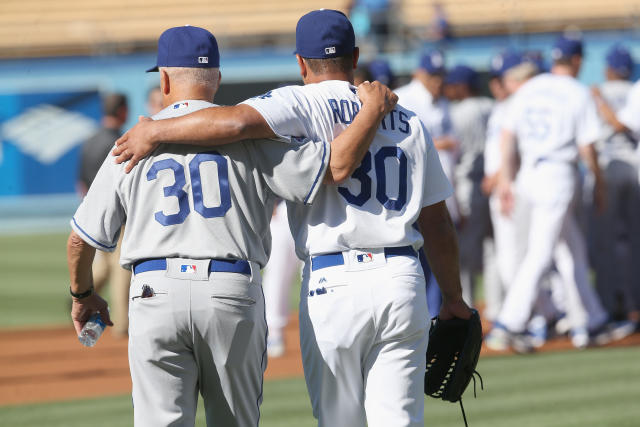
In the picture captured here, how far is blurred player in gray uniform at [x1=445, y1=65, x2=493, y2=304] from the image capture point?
29.6ft

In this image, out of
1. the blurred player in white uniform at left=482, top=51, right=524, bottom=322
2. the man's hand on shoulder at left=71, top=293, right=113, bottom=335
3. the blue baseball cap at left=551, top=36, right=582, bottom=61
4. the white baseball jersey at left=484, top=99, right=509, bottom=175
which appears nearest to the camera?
the man's hand on shoulder at left=71, top=293, right=113, bottom=335

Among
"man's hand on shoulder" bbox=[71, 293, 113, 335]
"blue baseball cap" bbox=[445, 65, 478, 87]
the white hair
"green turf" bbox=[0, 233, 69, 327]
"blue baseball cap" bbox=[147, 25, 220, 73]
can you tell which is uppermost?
"blue baseball cap" bbox=[147, 25, 220, 73]

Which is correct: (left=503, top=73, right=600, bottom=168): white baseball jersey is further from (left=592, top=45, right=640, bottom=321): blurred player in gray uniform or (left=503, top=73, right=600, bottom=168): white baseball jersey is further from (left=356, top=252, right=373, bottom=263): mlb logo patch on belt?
(left=356, top=252, right=373, bottom=263): mlb logo patch on belt

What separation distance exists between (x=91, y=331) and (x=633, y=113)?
604 cm

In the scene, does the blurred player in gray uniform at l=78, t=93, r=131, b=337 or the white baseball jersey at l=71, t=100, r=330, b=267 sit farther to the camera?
the blurred player in gray uniform at l=78, t=93, r=131, b=337

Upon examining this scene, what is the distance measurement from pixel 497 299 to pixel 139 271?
5.94 metres

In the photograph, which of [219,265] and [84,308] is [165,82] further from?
[84,308]

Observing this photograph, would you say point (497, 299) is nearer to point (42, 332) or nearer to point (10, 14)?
point (42, 332)

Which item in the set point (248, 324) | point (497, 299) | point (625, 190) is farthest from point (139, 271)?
point (625, 190)

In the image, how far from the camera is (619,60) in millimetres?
9086

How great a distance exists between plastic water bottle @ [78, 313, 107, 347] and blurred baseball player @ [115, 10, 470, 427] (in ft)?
2.52

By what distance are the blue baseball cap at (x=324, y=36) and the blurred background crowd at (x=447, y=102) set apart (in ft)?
9.81

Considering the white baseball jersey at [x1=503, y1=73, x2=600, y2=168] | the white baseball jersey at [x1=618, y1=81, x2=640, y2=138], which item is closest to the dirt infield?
the white baseball jersey at [x1=503, y1=73, x2=600, y2=168]

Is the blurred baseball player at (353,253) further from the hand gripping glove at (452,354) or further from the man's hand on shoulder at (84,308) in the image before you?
the man's hand on shoulder at (84,308)
